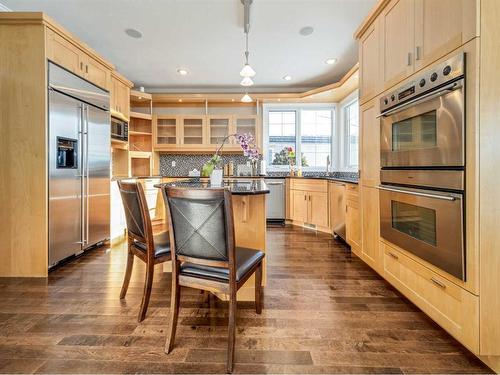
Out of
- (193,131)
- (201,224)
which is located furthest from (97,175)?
(201,224)

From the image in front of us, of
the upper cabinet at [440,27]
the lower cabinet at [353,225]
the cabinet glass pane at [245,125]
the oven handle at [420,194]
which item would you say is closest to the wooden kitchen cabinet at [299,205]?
the lower cabinet at [353,225]

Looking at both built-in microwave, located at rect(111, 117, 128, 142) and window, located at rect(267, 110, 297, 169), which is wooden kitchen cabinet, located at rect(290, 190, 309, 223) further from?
built-in microwave, located at rect(111, 117, 128, 142)

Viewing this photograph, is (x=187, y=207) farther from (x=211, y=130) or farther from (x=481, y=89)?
(x=211, y=130)

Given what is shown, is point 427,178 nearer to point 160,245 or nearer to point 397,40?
point 397,40

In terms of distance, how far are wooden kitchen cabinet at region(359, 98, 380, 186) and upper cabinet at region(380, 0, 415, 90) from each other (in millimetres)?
Answer: 298

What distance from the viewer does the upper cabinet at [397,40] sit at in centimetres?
192

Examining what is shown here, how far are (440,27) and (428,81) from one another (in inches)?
11.8

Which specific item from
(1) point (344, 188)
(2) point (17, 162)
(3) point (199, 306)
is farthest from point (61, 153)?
(1) point (344, 188)

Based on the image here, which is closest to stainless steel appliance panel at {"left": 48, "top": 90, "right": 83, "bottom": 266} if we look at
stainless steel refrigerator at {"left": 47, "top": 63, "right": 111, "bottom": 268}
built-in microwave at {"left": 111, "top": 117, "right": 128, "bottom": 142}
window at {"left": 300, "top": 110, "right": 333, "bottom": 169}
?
stainless steel refrigerator at {"left": 47, "top": 63, "right": 111, "bottom": 268}

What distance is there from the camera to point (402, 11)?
2020 millimetres

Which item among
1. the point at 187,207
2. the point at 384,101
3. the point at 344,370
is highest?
the point at 384,101

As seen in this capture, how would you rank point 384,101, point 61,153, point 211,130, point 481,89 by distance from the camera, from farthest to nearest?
point 211,130, point 61,153, point 384,101, point 481,89

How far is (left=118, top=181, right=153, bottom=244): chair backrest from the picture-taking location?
1781mm

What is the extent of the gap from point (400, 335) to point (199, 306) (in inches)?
51.5
